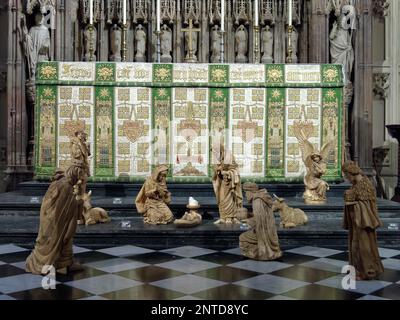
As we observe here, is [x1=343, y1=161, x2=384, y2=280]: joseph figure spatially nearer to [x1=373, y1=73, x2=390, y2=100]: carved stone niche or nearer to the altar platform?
the altar platform

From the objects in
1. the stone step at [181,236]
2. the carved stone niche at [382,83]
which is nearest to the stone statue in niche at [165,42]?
the carved stone niche at [382,83]

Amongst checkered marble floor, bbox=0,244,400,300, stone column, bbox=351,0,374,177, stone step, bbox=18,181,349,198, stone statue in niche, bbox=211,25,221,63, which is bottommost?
checkered marble floor, bbox=0,244,400,300

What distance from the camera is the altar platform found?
8.27 meters

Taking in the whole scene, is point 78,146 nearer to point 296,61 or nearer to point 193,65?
point 193,65

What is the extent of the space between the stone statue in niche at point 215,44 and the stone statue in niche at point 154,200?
5417 mm

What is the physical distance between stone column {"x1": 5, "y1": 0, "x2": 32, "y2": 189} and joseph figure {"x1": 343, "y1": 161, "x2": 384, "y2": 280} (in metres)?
8.61

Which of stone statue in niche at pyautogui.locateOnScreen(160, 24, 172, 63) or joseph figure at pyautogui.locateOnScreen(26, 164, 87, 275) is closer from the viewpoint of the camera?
joseph figure at pyautogui.locateOnScreen(26, 164, 87, 275)

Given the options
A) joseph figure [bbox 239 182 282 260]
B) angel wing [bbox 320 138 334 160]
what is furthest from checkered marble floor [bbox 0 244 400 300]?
angel wing [bbox 320 138 334 160]

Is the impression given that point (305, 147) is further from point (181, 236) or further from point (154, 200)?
point (181, 236)

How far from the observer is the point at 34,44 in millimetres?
12664

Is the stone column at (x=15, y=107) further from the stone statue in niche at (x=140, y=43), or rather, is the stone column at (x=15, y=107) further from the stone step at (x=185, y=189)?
the stone statue in niche at (x=140, y=43)

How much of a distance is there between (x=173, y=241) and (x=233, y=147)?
3478 mm

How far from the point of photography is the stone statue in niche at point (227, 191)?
29.1ft

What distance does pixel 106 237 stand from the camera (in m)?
8.27
